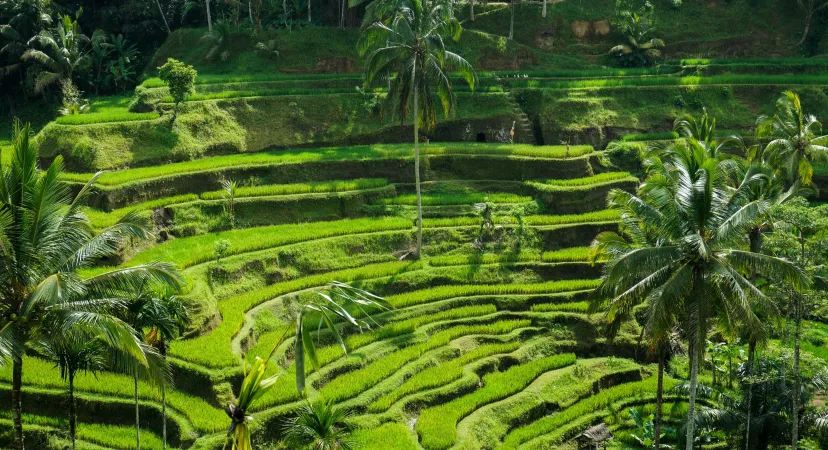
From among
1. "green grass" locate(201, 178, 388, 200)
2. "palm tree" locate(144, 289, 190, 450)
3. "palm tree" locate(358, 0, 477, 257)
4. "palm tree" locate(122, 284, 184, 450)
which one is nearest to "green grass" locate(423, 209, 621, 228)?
"palm tree" locate(358, 0, 477, 257)

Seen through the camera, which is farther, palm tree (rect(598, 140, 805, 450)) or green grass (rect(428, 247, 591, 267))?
green grass (rect(428, 247, 591, 267))

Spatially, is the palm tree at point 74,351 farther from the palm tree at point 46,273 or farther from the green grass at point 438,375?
the green grass at point 438,375

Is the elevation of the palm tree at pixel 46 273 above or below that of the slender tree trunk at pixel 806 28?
below

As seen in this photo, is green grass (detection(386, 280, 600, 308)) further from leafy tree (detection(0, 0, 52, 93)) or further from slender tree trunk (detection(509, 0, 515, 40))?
leafy tree (detection(0, 0, 52, 93))

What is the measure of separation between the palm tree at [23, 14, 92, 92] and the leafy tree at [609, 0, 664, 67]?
93.5ft

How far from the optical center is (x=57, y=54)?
141 feet

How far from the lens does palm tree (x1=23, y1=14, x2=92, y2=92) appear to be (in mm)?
42531

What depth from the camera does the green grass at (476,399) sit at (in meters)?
23.9

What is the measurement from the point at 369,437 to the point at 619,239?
26.4 ft

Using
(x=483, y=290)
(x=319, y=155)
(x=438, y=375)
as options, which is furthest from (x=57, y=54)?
(x=438, y=375)

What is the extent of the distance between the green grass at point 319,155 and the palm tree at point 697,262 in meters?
20.8

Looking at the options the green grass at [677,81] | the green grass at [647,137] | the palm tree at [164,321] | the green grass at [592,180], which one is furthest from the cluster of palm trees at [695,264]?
the green grass at [677,81]

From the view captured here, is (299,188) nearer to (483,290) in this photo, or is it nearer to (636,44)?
(483,290)

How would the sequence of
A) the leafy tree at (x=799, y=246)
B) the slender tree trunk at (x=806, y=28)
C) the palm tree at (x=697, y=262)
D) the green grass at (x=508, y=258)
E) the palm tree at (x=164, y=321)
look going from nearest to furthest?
the palm tree at (x=697, y=262) < the palm tree at (x=164, y=321) < the leafy tree at (x=799, y=246) < the green grass at (x=508, y=258) < the slender tree trunk at (x=806, y=28)
